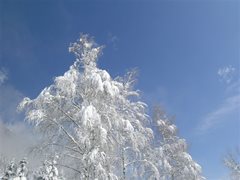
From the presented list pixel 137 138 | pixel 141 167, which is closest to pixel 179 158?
pixel 141 167

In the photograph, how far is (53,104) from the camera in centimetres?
1446

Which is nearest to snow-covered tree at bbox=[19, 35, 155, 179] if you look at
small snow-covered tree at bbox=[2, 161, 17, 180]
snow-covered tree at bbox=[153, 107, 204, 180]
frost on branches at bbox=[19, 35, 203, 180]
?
frost on branches at bbox=[19, 35, 203, 180]

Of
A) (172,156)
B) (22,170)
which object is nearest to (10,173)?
(22,170)

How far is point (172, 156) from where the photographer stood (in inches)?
899

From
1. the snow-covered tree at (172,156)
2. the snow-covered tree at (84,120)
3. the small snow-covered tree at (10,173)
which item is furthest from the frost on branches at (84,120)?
the small snow-covered tree at (10,173)

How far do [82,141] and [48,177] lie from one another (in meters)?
9.75

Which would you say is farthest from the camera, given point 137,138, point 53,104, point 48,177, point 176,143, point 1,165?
point 1,165

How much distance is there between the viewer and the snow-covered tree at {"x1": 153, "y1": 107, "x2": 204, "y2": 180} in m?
21.6

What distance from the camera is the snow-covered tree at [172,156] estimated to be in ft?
70.7

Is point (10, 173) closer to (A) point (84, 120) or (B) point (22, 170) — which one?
(B) point (22, 170)

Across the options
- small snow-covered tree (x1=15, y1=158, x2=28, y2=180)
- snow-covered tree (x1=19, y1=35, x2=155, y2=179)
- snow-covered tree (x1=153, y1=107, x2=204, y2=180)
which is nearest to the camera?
snow-covered tree (x1=19, y1=35, x2=155, y2=179)

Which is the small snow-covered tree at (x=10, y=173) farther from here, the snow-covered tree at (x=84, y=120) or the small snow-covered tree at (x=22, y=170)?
the snow-covered tree at (x=84, y=120)

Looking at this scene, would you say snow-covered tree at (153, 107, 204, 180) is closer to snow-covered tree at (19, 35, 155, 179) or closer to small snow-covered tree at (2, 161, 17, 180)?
snow-covered tree at (19, 35, 155, 179)

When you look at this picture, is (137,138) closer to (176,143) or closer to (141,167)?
(141,167)
